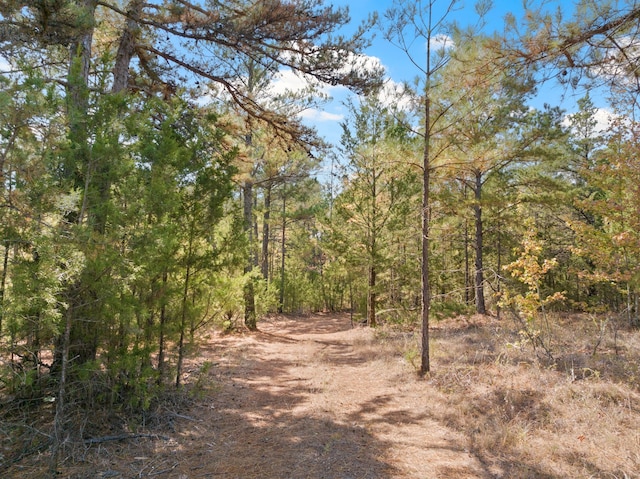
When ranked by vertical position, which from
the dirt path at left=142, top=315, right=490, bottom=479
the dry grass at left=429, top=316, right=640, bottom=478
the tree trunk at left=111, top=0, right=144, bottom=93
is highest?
the tree trunk at left=111, top=0, right=144, bottom=93

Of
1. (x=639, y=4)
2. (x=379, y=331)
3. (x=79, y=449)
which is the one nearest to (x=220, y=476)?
(x=79, y=449)

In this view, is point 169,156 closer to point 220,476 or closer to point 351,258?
point 220,476

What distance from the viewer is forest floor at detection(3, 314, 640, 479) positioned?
12.2 feet

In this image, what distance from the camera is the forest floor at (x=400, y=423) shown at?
3.72 metres

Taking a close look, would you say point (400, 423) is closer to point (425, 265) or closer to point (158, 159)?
point (425, 265)

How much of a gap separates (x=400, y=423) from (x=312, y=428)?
129 cm

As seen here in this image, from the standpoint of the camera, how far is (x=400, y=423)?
5.09 meters

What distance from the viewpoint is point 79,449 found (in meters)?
3.87

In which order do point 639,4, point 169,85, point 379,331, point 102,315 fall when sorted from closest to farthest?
point 639,4, point 102,315, point 169,85, point 379,331

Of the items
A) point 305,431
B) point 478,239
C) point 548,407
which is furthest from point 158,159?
point 478,239

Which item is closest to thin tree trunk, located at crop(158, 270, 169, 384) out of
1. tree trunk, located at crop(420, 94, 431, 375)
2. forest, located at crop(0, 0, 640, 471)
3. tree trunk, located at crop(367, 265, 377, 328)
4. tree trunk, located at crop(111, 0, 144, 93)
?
forest, located at crop(0, 0, 640, 471)

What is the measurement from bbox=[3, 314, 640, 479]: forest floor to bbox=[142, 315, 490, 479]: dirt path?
0.07 ft

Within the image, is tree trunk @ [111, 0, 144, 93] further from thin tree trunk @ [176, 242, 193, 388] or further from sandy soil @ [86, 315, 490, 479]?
sandy soil @ [86, 315, 490, 479]

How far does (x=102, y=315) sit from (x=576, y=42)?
6.41 m
